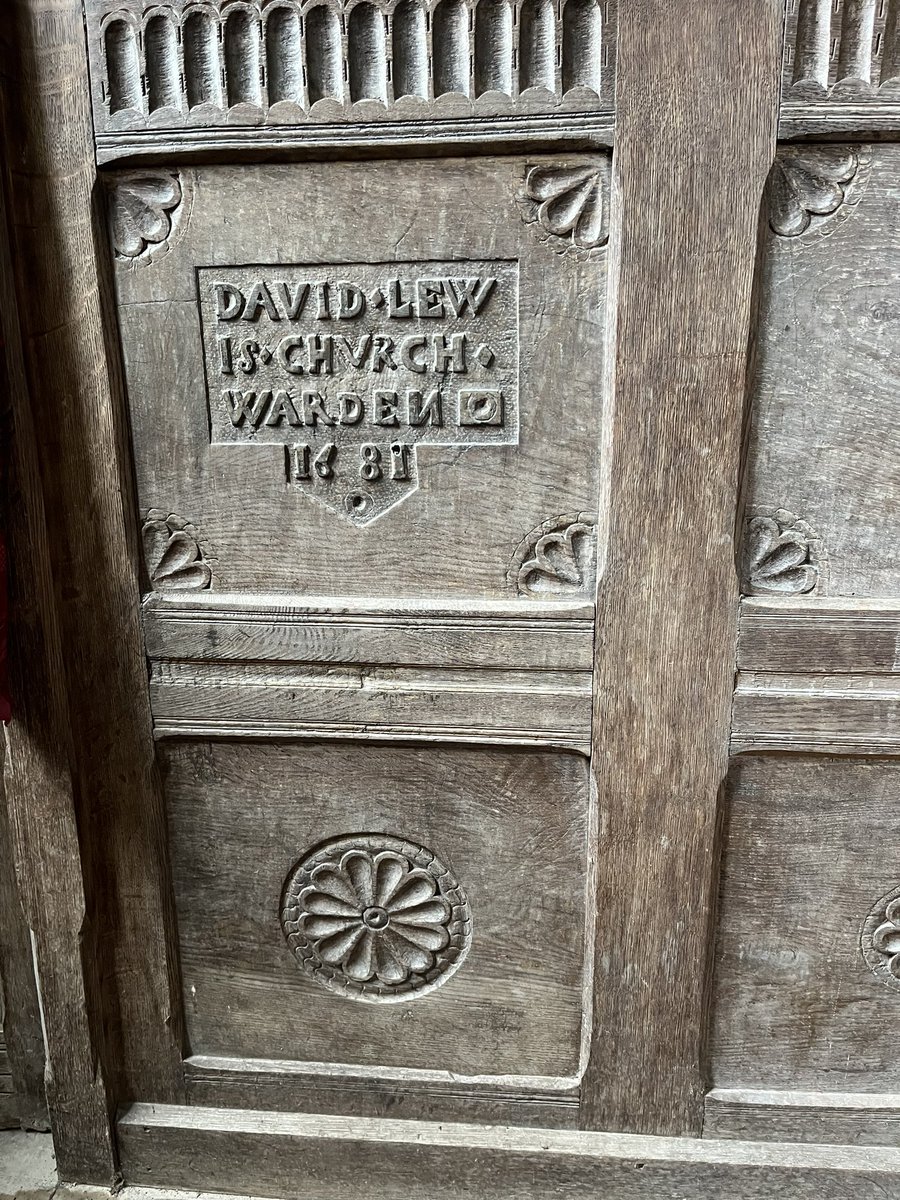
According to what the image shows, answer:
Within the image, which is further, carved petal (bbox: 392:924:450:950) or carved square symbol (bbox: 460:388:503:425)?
carved petal (bbox: 392:924:450:950)

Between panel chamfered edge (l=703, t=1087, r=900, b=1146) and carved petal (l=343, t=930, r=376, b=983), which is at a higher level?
carved petal (l=343, t=930, r=376, b=983)

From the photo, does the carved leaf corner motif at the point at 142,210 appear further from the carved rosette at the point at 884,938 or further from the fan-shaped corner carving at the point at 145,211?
the carved rosette at the point at 884,938

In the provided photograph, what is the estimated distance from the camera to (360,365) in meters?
1.15

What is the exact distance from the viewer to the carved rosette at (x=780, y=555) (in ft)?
3.77

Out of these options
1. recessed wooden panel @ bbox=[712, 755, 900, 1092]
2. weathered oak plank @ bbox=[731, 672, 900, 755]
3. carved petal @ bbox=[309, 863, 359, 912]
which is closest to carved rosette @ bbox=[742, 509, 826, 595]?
weathered oak plank @ bbox=[731, 672, 900, 755]

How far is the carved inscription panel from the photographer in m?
1.09

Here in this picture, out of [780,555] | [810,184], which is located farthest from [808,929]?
[810,184]

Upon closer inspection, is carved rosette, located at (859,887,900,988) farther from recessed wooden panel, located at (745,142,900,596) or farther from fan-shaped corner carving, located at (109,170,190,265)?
fan-shaped corner carving, located at (109,170,190,265)

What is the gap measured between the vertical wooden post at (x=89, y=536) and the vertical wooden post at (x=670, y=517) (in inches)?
26.0

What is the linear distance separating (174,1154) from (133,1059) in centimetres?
16

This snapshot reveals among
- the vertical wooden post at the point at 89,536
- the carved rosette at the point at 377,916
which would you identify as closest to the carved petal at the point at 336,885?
the carved rosette at the point at 377,916

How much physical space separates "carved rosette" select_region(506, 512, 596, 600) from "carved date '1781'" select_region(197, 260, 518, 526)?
13cm

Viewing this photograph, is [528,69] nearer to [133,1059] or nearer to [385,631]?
[385,631]

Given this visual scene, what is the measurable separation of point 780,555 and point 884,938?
0.59 m
